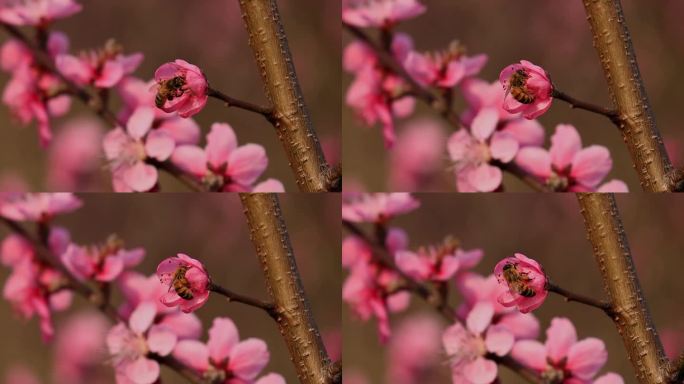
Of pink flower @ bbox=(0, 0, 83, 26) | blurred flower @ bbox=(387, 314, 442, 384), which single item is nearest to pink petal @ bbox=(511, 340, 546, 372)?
blurred flower @ bbox=(387, 314, 442, 384)

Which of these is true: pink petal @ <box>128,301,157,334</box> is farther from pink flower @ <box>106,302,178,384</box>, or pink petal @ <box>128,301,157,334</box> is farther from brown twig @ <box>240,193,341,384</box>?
brown twig @ <box>240,193,341,384</box>

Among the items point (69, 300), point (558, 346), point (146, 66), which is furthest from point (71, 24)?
point (558, 346)

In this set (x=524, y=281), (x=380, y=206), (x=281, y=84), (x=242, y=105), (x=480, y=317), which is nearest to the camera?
(x=524, y=281)

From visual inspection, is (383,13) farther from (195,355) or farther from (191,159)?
(195,355)

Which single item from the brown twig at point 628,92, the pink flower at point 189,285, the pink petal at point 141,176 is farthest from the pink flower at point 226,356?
the brown twig at point 628,92

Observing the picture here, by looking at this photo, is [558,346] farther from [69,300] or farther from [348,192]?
[69,300]

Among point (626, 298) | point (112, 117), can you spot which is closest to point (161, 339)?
point (112, 117)
